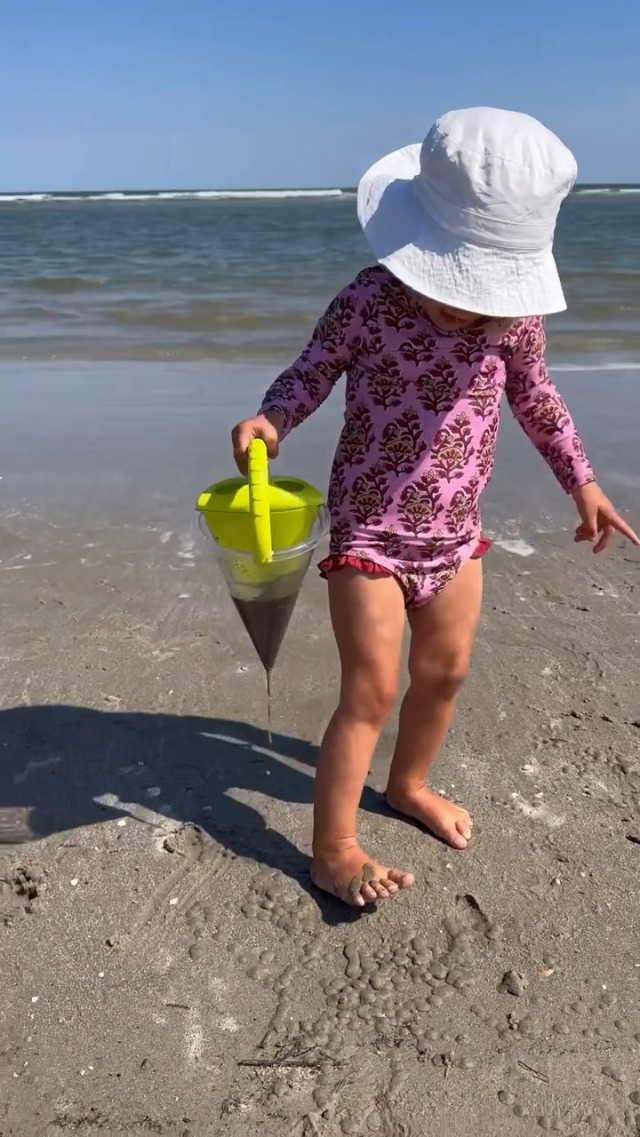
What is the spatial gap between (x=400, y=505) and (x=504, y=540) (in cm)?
184

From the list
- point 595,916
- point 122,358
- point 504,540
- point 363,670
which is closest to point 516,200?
point 363,670

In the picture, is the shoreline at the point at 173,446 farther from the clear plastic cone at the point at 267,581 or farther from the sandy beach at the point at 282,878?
the clear plastic cone at the point at 267,581

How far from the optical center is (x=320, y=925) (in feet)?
6.60

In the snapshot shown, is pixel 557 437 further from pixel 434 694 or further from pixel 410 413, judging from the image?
pixel 434 694

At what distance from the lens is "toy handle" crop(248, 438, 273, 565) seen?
1.83 m

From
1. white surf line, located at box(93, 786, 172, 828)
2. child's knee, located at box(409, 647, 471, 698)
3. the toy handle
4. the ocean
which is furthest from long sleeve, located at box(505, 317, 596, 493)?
the ocean

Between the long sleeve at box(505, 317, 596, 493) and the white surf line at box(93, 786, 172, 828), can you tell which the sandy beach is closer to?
the white surf line at box(93, 786, 172, 828)

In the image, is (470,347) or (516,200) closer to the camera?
(516,200)

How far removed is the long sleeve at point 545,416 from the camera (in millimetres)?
2039

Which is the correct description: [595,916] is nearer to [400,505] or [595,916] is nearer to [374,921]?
[374,921]

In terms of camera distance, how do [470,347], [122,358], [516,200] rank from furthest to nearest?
[122,358] → [470,347] → [516,200]

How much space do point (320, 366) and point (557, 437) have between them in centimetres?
51

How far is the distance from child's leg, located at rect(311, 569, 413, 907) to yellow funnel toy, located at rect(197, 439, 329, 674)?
10 cm

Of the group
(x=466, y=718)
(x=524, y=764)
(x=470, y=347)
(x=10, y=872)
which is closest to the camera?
(x=470, y=347)
